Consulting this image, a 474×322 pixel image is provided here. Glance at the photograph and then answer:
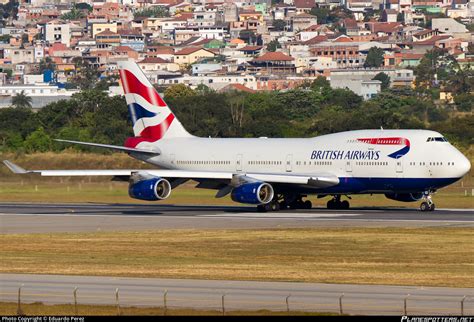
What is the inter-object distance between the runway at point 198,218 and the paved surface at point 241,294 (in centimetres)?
1929

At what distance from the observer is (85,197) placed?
86250 mm

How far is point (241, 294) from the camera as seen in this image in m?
39.3

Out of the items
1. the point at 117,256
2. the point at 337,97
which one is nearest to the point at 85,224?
the point at 117,256

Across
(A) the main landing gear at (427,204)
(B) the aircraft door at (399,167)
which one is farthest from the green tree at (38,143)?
(B) the aircraft door at (399,167)

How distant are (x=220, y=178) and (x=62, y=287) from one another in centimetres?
3069

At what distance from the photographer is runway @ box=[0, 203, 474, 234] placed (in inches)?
2462

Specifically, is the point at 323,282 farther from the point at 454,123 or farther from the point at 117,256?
the point at 454,123

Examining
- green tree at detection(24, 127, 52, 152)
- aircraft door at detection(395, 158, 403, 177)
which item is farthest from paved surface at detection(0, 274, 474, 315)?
green tree at detection(24, 127, 52, 152)

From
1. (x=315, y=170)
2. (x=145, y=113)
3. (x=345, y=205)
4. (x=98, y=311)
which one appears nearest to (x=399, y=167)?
(x=315, y=170)

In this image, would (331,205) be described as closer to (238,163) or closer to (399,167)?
(238,163)

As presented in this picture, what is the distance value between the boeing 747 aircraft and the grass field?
5136 mm

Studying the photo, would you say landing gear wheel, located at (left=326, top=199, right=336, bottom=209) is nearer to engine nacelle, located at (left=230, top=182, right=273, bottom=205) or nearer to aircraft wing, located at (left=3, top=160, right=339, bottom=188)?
aircraft wing, located at (left=3, top=160, right=339, bottom=188)

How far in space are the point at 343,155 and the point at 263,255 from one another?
72.6 ft

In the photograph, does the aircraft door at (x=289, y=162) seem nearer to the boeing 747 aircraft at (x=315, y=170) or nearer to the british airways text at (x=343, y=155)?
the boeing 747 aircraft at (x=315, y=170)
